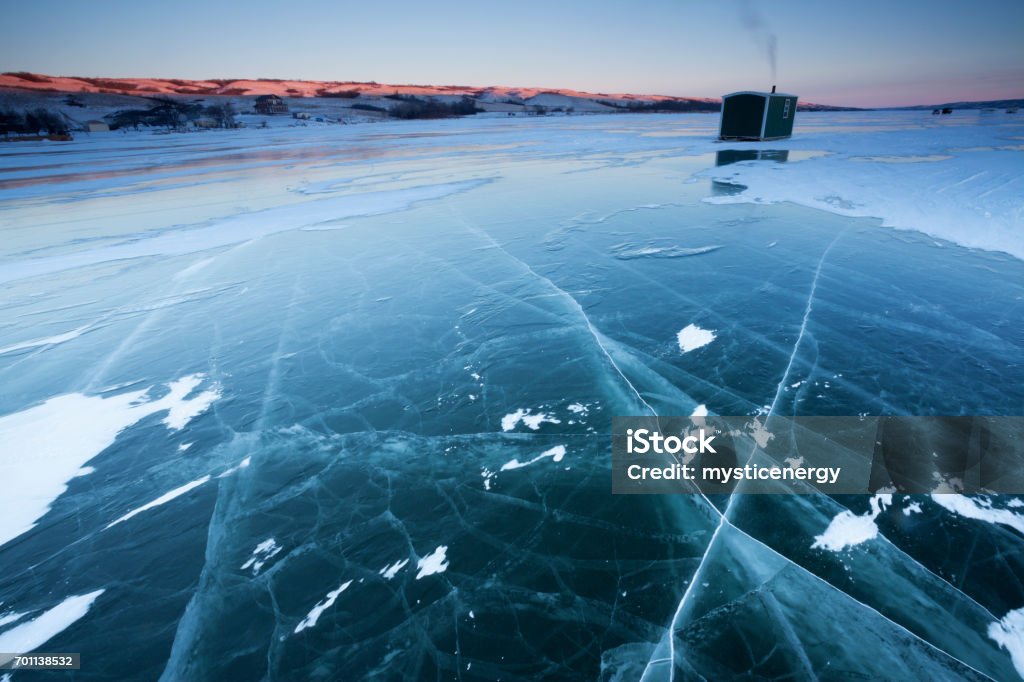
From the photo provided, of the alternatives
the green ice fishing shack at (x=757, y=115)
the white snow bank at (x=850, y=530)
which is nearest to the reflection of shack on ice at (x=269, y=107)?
the green ice fishing shack at (x=757, y=115)

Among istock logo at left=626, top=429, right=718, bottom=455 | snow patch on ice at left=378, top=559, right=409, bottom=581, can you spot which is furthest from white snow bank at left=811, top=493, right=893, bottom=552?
snow patch on ice at left=378, top=559, right=409, bottom=581

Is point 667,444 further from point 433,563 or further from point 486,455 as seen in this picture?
point 433,563

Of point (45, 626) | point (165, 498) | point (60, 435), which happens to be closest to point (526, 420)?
point (165, 498)

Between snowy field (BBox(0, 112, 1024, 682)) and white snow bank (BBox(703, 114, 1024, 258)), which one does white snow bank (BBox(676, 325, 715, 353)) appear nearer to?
snowy field (BBox(0, 112, 1024, 682))

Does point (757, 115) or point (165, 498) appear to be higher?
point (757, 115)

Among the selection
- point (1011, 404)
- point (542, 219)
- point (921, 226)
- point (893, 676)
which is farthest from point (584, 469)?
→ point (921, 226)

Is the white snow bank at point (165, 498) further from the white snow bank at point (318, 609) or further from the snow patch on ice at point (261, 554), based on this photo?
the white snow bank at point (318, 609)
